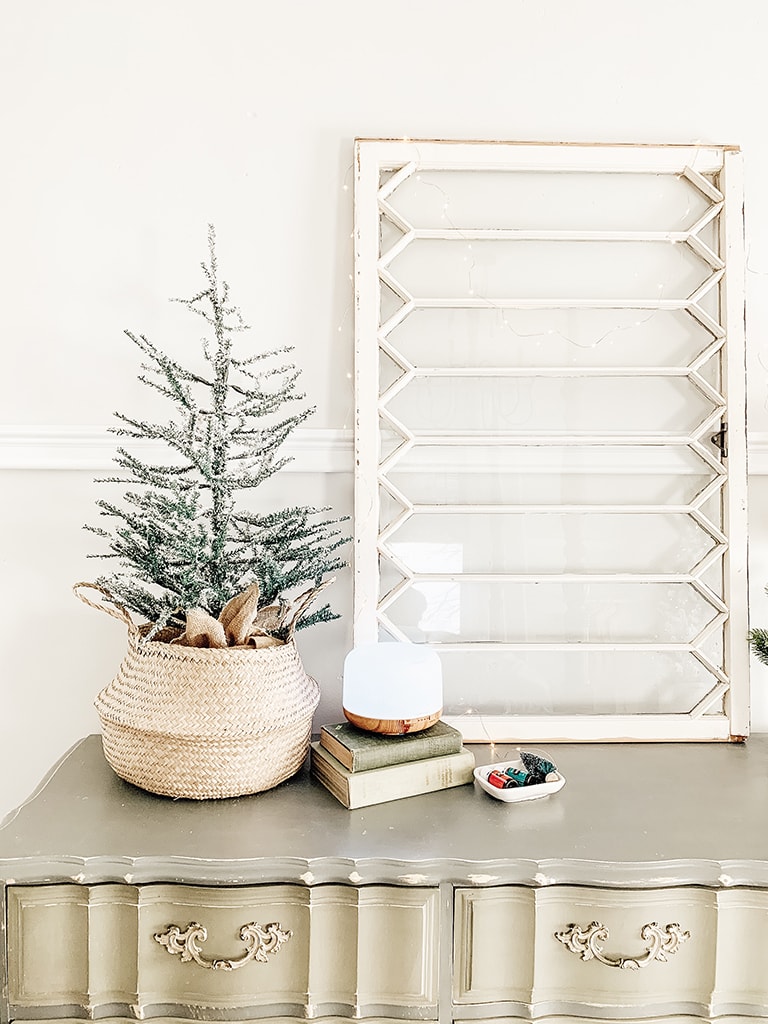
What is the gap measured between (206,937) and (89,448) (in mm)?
754

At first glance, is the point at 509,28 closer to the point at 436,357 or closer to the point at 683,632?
the point at 436,357

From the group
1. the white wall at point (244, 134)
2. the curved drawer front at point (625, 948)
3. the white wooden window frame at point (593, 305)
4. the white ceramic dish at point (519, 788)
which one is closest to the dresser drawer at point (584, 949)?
the curved drawer front at point (625, 948)

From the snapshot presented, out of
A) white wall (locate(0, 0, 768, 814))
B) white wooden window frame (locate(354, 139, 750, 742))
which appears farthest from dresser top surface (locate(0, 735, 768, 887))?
white wall (locate(0, 0, 768, 814))

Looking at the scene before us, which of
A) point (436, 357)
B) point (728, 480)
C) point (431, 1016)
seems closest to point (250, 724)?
point (431, 1016)

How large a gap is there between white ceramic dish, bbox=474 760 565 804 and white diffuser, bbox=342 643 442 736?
10 centimetres

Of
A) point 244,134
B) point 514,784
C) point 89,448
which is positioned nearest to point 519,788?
point 514,784

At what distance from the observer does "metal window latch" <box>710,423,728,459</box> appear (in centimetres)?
129

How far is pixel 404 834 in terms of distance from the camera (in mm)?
951

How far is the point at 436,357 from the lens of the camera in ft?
4.23

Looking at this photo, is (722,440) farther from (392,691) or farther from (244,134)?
(244,134)

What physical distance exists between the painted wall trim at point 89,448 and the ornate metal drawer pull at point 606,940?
2.43 ft

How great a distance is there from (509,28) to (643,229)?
39 cm

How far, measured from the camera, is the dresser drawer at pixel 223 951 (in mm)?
896

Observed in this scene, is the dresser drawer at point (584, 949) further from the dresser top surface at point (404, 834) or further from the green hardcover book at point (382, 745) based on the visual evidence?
the green hardcover book at point (382, 745)
